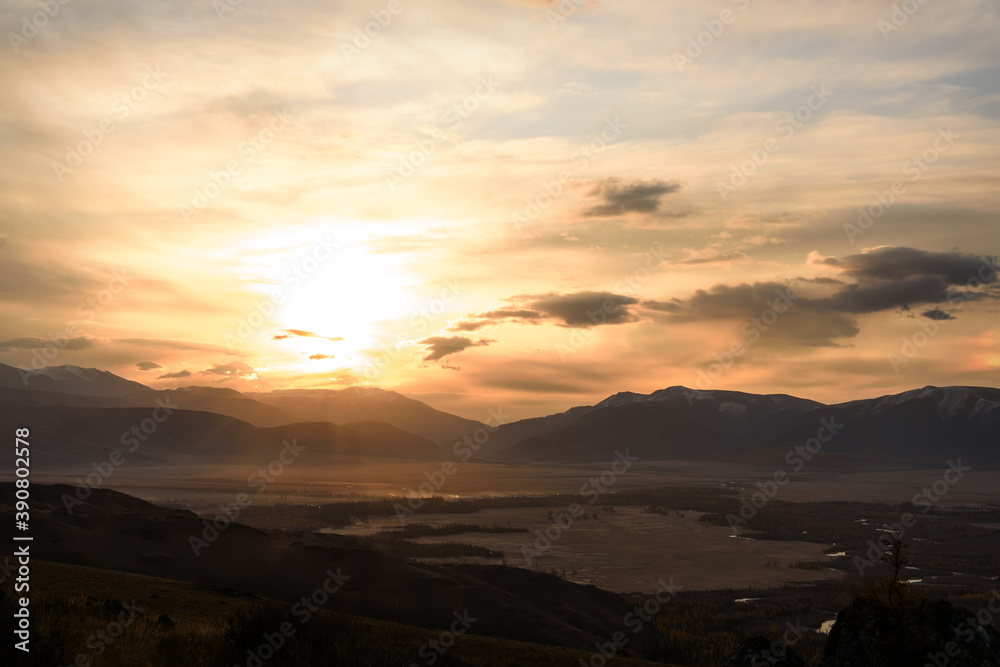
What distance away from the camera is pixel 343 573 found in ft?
139

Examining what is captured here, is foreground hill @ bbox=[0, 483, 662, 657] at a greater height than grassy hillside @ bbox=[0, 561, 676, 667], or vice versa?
grassy hillside @ bbox=[0, 561, 676, 667]

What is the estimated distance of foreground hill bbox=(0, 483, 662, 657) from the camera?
36.8 meters

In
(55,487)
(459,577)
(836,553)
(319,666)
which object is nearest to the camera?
(319,666)

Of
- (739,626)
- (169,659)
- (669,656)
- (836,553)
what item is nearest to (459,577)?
(669,656)

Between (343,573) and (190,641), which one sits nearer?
(190,641)

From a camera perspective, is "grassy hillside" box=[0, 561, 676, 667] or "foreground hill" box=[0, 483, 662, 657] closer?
"grassy hillside" box=[0, 561, 676, 667]

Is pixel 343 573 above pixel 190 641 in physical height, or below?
below

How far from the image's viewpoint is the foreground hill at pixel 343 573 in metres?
36.8

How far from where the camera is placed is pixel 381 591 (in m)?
40.1

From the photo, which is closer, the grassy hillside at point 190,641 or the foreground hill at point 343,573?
the grassy hillside at point 190,641

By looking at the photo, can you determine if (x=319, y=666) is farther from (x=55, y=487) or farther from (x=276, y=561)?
(x=55, y=487)

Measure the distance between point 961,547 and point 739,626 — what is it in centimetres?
6117

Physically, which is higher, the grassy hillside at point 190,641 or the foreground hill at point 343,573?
the grassy hillside at point 190,641

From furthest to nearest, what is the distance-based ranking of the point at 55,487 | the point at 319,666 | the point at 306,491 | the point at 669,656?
the point at 306,491
the point at 55,487
the point at 669,656
the point at 319,666
